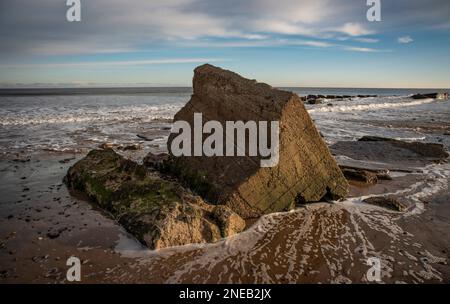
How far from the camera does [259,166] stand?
282 inches

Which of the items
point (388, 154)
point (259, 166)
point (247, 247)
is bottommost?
point (247, 247)

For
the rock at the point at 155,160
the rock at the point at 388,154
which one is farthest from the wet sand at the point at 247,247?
the rock at the point at 388,154

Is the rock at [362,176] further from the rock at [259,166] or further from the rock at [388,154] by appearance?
the rock at [259,166]

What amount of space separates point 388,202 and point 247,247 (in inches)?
157

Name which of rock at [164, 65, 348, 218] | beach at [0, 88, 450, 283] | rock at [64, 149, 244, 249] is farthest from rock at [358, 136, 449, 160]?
rock at [64, 149, 244, 249]

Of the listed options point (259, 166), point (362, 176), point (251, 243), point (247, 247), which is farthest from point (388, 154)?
point (247, 247)

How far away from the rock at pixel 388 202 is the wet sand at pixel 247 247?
0.63 ft

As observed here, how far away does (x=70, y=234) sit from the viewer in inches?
241

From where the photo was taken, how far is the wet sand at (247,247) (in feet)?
16.5

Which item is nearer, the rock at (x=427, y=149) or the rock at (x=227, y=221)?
the rock at (x=227, y=221)

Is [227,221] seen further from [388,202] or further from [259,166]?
[388,202]

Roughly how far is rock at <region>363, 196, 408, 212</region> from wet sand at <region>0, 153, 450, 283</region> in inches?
7.6
